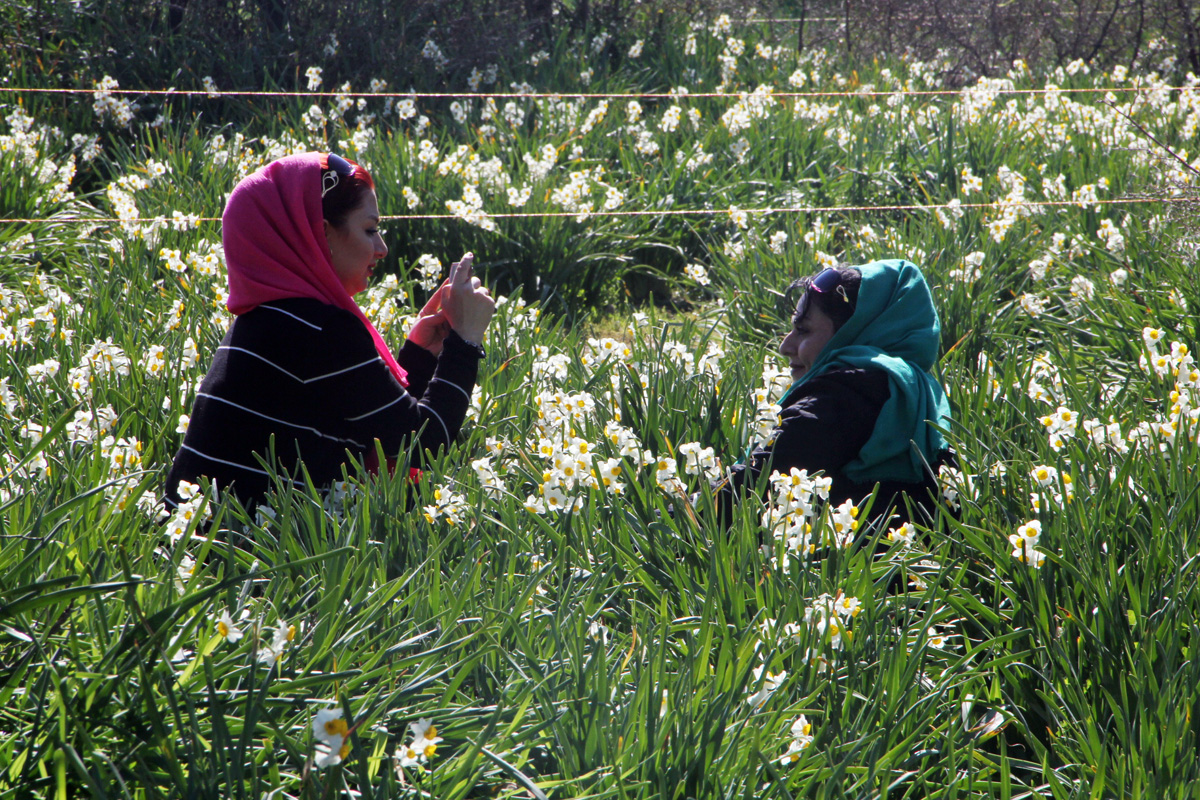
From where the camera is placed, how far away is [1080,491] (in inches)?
89.2

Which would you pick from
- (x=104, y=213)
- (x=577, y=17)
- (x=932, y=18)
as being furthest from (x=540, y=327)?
(x=932, y=18)

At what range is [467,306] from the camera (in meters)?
2.70

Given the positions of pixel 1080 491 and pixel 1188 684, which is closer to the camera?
pixel 1188 684

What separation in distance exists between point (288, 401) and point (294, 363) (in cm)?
10

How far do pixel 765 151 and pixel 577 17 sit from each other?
398 centimetres

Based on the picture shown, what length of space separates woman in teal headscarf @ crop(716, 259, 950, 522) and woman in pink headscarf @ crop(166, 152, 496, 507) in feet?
3.05

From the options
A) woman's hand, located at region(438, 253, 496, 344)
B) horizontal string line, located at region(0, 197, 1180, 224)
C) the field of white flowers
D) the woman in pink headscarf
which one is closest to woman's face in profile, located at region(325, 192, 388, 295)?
the woman in pink headscarf

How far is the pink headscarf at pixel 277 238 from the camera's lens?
2.42m

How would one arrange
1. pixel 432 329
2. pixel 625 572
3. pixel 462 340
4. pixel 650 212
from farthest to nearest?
pixel 650 212 → pixel 432 329 → pixel 462 340 → pixel 625 572

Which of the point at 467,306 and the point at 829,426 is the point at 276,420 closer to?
the point at 467,306

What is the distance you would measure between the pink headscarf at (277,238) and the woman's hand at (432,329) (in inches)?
16.0

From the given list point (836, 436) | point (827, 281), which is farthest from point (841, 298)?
point (836, 436)

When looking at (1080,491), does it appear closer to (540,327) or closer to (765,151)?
(540,327)

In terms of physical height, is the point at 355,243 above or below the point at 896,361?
above
